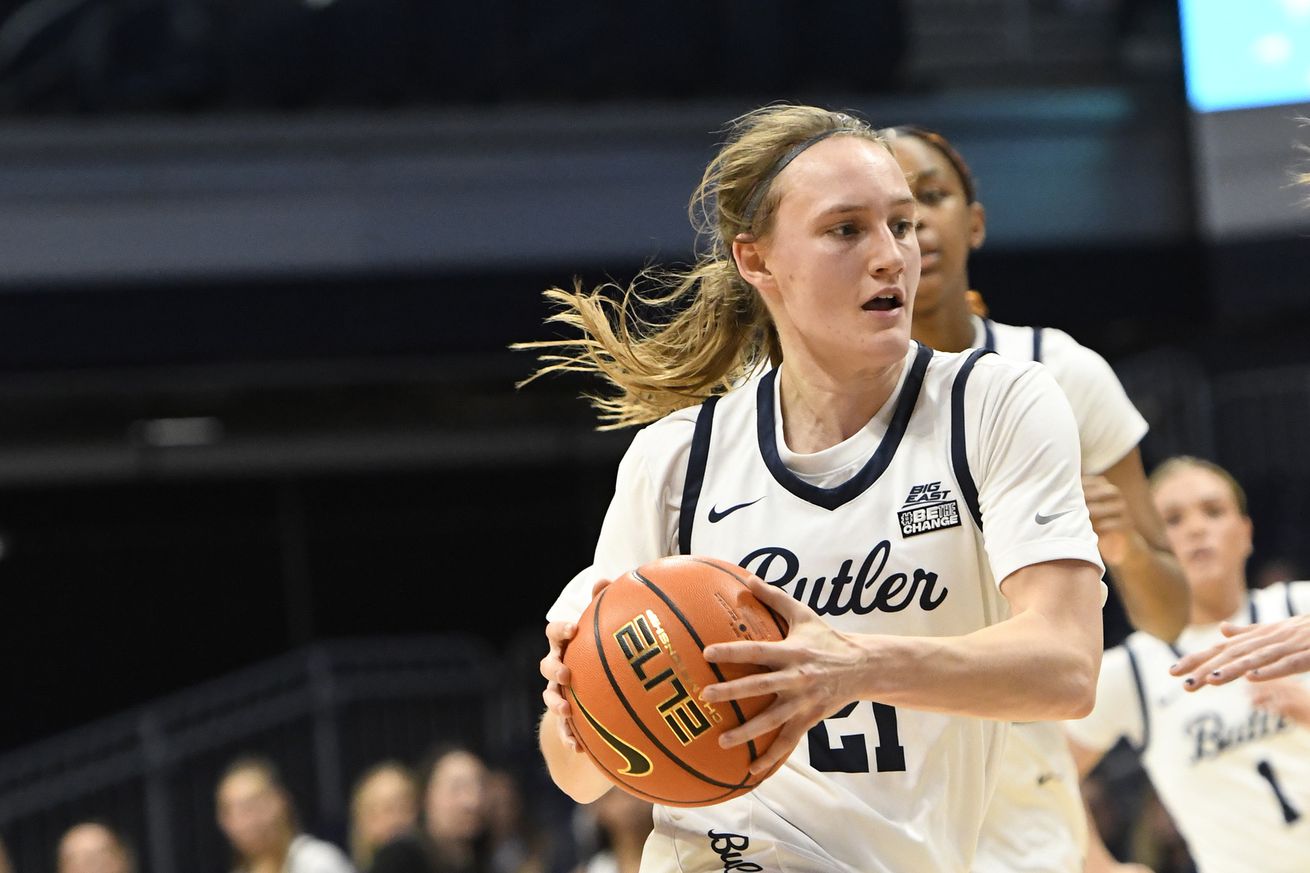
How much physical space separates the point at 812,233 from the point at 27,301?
360 inches

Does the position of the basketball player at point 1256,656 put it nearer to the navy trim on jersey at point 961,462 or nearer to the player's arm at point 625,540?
the navy trim on jersey at point 961,462

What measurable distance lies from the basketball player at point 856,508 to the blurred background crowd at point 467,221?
7.14 m

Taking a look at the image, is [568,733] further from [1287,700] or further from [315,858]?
[315,858]

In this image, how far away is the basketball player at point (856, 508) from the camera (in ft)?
8.81

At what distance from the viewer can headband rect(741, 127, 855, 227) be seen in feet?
9.53

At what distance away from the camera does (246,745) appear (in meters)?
12.6

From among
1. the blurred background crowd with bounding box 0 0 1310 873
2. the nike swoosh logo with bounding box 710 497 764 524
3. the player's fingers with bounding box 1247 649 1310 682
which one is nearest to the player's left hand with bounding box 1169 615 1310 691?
the player's fingers with bounding box 1247 649 1310 682

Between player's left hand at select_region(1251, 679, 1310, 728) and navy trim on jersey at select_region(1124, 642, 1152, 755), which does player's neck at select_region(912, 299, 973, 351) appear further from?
navy trim on jersey at select_region(1124, 642, 1152, 755)

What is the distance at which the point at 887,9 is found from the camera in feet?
40.6

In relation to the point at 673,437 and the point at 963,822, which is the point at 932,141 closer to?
the point at 673,437

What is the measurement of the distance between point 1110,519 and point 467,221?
817 centimetres

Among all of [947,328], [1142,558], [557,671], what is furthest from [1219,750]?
[557,671]

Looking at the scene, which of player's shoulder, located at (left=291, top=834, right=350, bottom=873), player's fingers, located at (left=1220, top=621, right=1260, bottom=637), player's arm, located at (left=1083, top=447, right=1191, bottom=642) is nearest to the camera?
player's fingers, located at (left=1220, top=621, right=1260, bottom=637)

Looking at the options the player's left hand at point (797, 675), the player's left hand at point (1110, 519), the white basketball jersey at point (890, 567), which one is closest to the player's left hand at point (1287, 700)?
the player's left hand at point (1110, 519)
